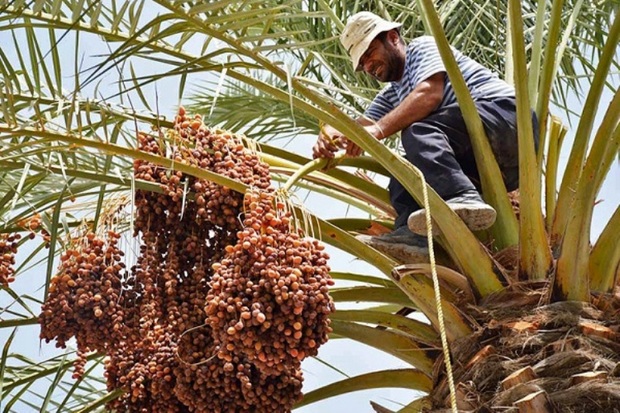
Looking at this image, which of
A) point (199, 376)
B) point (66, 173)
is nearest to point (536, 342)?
point (199, 376)

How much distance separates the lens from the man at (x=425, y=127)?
344 cm

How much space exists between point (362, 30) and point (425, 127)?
58 centimetres

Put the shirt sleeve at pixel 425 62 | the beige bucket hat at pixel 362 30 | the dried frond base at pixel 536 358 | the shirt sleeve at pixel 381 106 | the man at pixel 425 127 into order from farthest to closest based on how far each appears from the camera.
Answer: the shirt sleeve at pixel 381 106
the beige bucket hat at pixel 362 30
the shirt sleeve at pixel 425 62
the man at pixel 425 127
the dried frond base at pixel 536 358

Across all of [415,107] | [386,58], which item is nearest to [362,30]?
[386,58]

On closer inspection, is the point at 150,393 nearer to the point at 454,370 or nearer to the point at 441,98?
the point at 454,370

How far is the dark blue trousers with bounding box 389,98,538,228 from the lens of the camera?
3.50 meters

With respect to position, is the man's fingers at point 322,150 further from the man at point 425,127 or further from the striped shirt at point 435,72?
the striped shirt at point 435,72

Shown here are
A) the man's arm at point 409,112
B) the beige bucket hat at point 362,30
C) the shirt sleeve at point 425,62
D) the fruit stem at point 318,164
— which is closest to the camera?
the fruit stem at point 318,164

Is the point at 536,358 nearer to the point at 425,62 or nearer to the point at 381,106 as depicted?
the point at 425,62

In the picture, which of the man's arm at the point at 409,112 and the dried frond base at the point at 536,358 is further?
the man's arm at the point at 409,112

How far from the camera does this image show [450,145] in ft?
11.9

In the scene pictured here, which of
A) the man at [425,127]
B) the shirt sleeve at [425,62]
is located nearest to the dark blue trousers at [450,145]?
the man at [425,127]

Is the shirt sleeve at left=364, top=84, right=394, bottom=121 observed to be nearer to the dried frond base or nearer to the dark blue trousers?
the dark blue trousers

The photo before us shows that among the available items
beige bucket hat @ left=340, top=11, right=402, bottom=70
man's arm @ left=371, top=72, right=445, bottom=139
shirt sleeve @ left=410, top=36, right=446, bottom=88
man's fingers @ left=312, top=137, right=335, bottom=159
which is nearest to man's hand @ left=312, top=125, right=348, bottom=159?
man's fingers @ left=312, top=137, right=335, bottom=159
